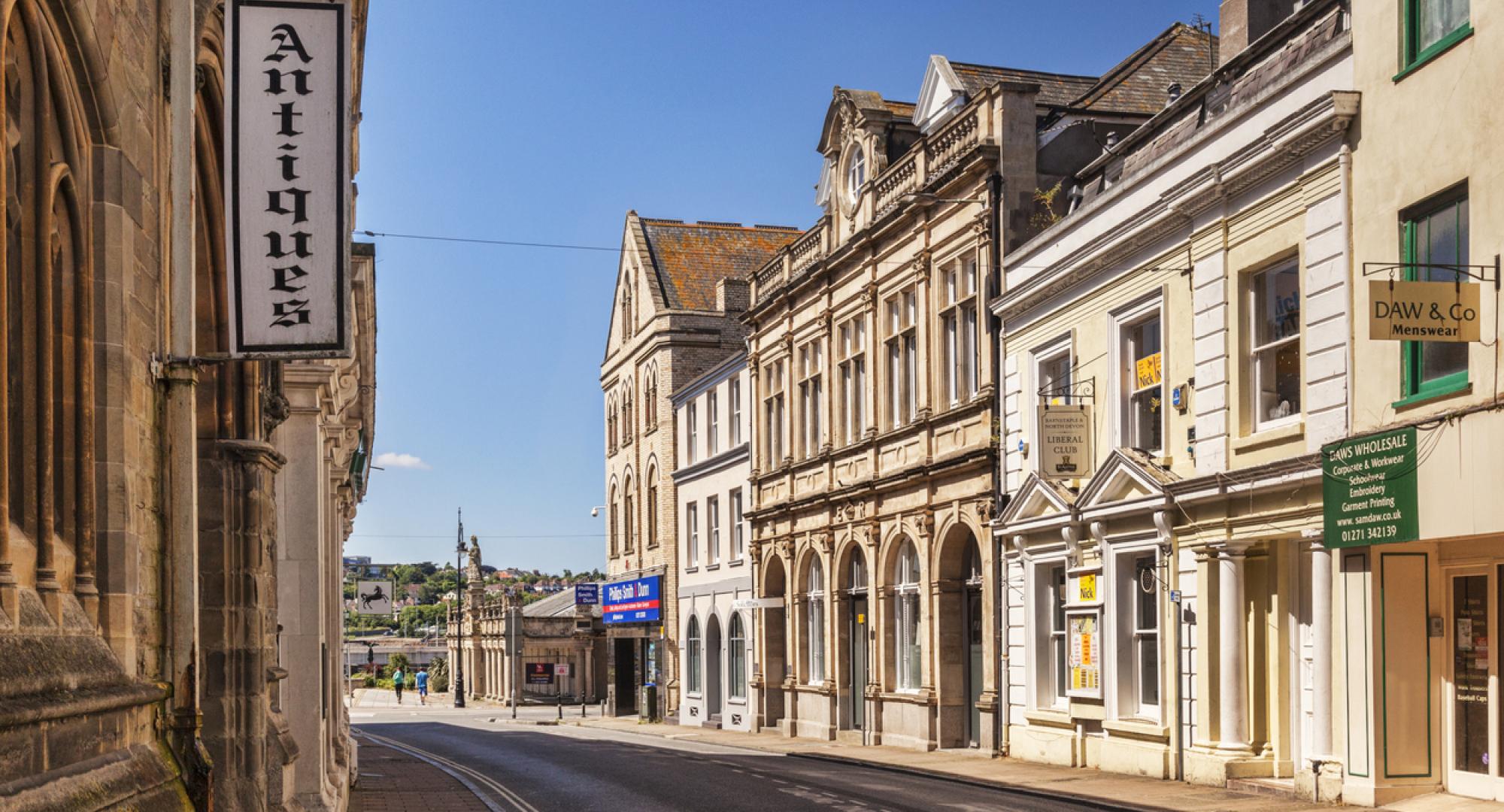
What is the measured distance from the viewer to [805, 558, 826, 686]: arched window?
38250mm

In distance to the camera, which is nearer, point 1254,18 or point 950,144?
point 1254,18

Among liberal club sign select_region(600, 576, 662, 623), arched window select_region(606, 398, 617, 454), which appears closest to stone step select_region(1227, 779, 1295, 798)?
liberal club sign select_region(600, 576, 662, 623)

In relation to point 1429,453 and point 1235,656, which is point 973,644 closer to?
point 1235,656

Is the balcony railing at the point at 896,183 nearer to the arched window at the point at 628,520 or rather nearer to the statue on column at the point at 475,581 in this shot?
the arched window at the point at 628,520

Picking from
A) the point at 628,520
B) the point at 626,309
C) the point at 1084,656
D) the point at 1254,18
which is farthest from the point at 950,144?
the point at 628,520

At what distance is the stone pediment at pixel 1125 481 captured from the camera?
867 inches

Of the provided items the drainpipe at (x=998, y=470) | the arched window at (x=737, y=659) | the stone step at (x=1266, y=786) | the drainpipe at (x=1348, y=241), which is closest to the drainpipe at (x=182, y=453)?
the drainpipe at (x=1348, y=241)

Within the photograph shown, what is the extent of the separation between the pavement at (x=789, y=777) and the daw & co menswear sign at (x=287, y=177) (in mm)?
11236

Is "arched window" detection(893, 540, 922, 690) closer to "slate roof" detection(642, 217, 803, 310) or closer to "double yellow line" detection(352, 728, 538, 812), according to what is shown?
"double yellow line" detection(352, 728, 538, 812)

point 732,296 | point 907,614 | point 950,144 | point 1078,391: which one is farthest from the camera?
point 732,296

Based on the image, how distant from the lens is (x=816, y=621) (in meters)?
38.8

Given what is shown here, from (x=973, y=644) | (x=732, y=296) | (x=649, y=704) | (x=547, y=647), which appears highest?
(x=732, y=296)

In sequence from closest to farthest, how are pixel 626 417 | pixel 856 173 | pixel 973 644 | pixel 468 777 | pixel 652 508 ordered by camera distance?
pixel 468 777 → pixel 973 644 → pixel 856 173 → pixel 652 508 → pixel 626 417

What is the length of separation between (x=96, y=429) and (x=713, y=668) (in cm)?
3974
